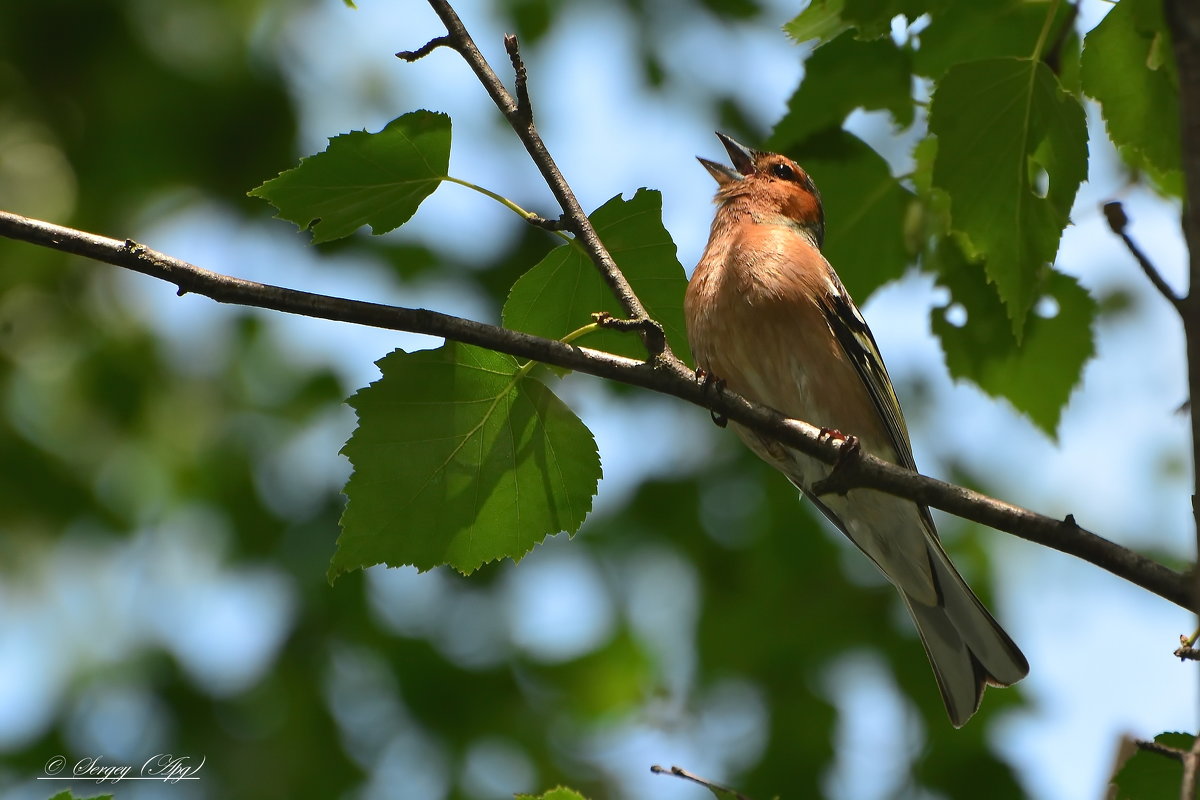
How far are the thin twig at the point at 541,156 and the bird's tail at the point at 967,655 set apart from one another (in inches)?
91.2

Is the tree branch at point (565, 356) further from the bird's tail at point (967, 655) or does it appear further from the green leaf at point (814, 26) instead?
the bird's tail at point (967, 655)

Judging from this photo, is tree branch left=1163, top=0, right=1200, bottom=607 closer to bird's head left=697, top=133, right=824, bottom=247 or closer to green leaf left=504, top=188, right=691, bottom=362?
green leaf left=504, top=188, right=691, bottom=362

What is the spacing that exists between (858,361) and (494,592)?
5.12 metres

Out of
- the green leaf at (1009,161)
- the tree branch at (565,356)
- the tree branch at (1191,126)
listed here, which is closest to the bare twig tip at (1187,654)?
the tree branch at (565,356)

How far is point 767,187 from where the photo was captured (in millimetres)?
6109

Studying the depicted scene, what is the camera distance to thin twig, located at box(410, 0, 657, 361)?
316cm

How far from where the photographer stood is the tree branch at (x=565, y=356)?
2586 millimetres

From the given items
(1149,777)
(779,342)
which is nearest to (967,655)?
(779,342)

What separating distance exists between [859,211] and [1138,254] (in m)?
2.76

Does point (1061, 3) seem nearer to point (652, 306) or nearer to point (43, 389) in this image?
point (652, 306)

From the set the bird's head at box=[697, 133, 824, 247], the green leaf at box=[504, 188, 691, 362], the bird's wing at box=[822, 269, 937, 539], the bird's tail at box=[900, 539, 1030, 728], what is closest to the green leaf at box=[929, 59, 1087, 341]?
the green leaf at box=[504, 188, 691, 362]

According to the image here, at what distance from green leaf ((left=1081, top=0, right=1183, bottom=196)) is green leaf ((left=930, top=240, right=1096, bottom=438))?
0.92m

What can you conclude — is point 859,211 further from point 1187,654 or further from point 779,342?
point 1187,654

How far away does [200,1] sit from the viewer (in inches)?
365
